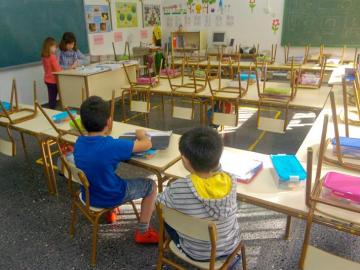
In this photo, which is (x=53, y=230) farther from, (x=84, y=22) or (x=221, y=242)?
(x=84, y=22)

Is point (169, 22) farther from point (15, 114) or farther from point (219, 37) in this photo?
point (15, 114)

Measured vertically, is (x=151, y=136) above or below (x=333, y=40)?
below

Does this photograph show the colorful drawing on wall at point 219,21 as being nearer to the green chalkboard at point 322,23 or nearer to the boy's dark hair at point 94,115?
the green chalkboard at point 322,23

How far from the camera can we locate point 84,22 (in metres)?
5.56

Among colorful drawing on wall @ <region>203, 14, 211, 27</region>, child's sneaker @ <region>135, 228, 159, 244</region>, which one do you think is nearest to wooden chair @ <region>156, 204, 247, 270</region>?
child's sneaker @ <region>135, 228, 159, 244</region>

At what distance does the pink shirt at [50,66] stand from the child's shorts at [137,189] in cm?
322

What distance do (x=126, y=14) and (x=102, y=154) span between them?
5542 mm

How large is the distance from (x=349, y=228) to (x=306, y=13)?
19.5ft

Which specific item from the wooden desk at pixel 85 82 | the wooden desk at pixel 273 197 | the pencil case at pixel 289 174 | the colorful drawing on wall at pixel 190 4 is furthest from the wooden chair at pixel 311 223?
the colorful drawing on wall at pixel 190 4

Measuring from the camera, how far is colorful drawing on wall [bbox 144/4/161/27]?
23.1 feet

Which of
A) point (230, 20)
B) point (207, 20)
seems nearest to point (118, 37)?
point (207, 20)

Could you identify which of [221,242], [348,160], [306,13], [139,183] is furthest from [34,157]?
[306,13]

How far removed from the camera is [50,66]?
4480mm

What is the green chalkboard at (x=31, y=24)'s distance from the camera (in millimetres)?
4430
